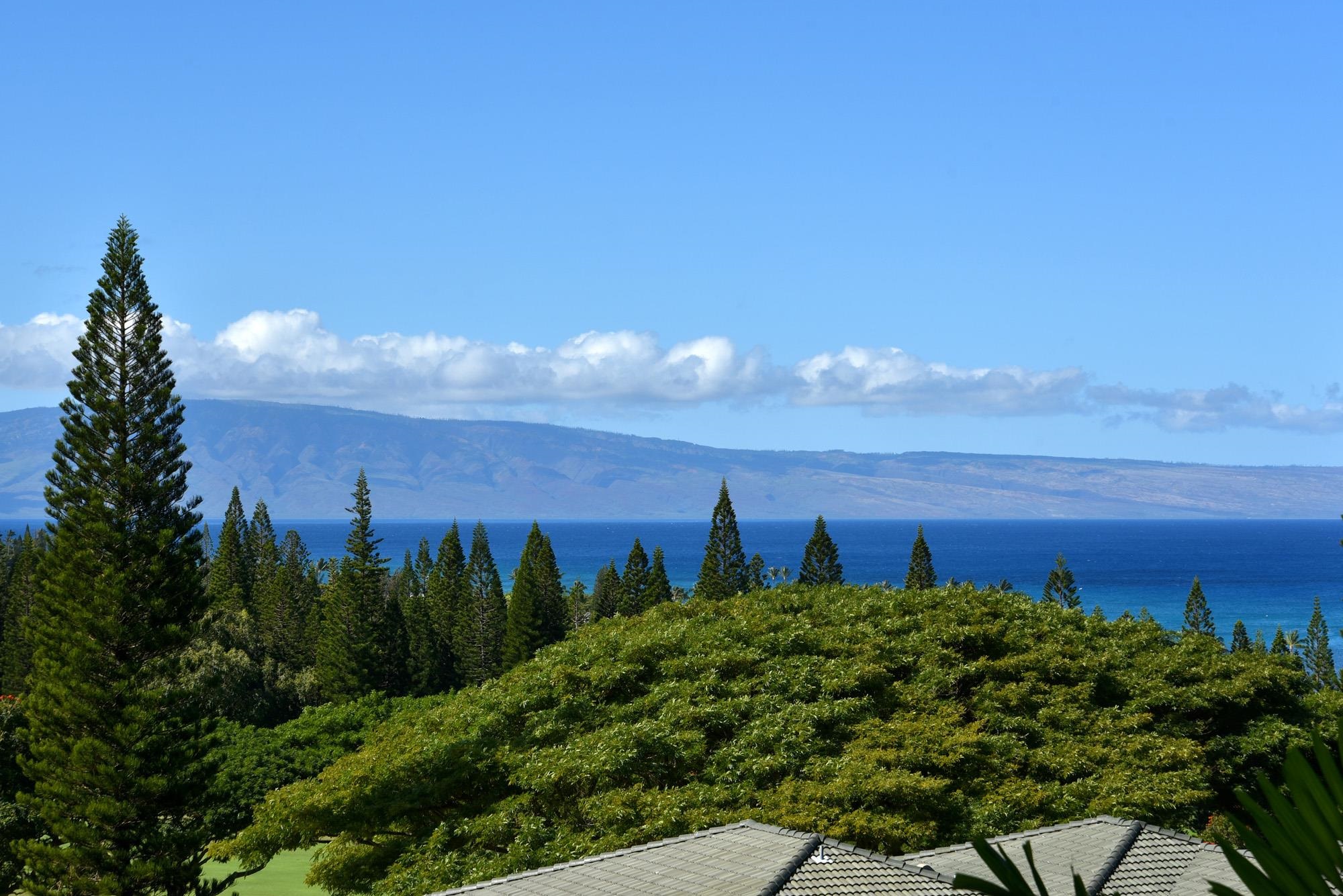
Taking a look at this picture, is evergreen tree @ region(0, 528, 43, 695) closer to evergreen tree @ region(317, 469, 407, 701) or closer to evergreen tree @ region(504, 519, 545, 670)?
evergreen tree @ region(317, 469, 407, 701)

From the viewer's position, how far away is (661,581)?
217ft

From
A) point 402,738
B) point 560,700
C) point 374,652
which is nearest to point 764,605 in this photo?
point 560,700

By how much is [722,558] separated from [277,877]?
32971mm

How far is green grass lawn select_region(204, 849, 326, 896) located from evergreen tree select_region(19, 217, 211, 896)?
4705 millimetres

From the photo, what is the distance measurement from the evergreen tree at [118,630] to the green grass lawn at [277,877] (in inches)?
185

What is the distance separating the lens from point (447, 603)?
2874 inches

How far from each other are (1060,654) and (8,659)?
46.7 meters

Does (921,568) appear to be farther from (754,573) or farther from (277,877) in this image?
(277,877)

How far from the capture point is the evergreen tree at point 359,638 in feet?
179

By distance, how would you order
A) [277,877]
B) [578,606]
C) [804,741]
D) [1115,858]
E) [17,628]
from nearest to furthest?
1. [1115,858]
2. [804,741]
3. [277,877]
4. [17,628]
5. [578,606]

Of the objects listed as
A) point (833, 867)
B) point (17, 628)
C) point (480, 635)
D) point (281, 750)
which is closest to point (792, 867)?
point (833, 867)

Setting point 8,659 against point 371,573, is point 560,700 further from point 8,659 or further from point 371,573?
point 8,659

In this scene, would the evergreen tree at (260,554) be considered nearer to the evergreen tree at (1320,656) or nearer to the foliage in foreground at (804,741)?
the foliage in foreground at (804,741)

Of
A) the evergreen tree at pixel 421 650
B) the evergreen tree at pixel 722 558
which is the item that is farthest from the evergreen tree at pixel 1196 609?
the evergreen tree at pixel 421 650
